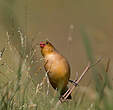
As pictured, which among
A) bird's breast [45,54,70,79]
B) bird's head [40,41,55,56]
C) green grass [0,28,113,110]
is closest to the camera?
green grass [0,28,113,110]

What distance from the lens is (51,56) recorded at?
275 cm

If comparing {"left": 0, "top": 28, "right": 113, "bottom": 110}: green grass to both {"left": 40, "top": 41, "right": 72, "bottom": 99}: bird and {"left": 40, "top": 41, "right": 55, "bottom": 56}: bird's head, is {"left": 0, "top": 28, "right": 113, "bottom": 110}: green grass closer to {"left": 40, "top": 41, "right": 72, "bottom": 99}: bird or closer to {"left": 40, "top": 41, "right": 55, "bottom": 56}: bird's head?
{"left": 40, "top": 41, "right": 72, "bottom": 99}: bird

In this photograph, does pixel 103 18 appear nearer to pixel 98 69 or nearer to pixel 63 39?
pixel 63 39

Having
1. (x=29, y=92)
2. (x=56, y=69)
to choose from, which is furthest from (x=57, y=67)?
(x=29, y=92)

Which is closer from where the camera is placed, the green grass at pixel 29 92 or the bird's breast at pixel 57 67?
the green grass at pixel 29 92

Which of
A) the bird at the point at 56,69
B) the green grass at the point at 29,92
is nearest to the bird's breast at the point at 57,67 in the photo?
the bird at the point at 56,69

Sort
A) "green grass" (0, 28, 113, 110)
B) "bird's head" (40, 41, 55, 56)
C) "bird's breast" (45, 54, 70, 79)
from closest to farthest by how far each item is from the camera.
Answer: "green grass" (0, 28, 113, 110) → "bird's breast" (45, 54, 70, 79) → "bird's head" (40, 41, 55, 56)

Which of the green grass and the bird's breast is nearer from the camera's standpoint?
the green grass

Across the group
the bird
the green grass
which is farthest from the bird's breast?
the green grass

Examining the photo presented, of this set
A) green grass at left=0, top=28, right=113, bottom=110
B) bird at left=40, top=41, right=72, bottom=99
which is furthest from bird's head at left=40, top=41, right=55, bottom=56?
green grass at left=0, top=28, right=113, bottom=110

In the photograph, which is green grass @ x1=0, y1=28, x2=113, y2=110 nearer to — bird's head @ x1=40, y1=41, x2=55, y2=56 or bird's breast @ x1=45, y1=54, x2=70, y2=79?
bird's breast @ x1=45, y1=54, x2=70, y2=79

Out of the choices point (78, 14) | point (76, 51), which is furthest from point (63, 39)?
point (78, 14)

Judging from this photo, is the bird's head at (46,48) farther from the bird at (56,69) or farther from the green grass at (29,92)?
the green grass at (29,92)

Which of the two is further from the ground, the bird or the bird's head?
the bird's head
